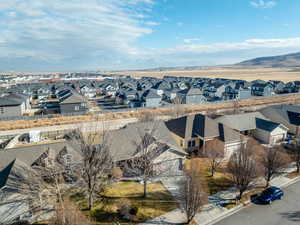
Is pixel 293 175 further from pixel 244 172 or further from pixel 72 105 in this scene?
pixel 72 105

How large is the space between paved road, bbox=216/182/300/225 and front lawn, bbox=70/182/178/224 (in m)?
6.12

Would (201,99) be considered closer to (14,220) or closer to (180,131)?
(180,131)

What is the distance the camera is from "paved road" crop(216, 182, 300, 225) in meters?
17.5

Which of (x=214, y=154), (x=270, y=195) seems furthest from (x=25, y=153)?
(x=270, y=195)

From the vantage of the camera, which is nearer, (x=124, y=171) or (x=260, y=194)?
(x=260, y=194)

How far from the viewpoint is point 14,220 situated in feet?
56.5

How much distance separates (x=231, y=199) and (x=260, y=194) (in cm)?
358

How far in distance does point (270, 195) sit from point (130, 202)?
15474 mm

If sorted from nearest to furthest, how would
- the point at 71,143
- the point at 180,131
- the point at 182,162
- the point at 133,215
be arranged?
the point at 133,215, the point at 71,143, the point at 182,162, the point at 180,131

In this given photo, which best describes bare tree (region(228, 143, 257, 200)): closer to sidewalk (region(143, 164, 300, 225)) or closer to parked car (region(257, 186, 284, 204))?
sidewalk (region(143, 164, 300, 225))

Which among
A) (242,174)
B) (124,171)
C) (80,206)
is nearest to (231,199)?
(242,174)

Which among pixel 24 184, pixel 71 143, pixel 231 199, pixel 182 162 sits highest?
pixel 71 143

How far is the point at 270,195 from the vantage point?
20188 millimetres

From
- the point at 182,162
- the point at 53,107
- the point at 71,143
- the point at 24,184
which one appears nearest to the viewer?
the point at 24,184
